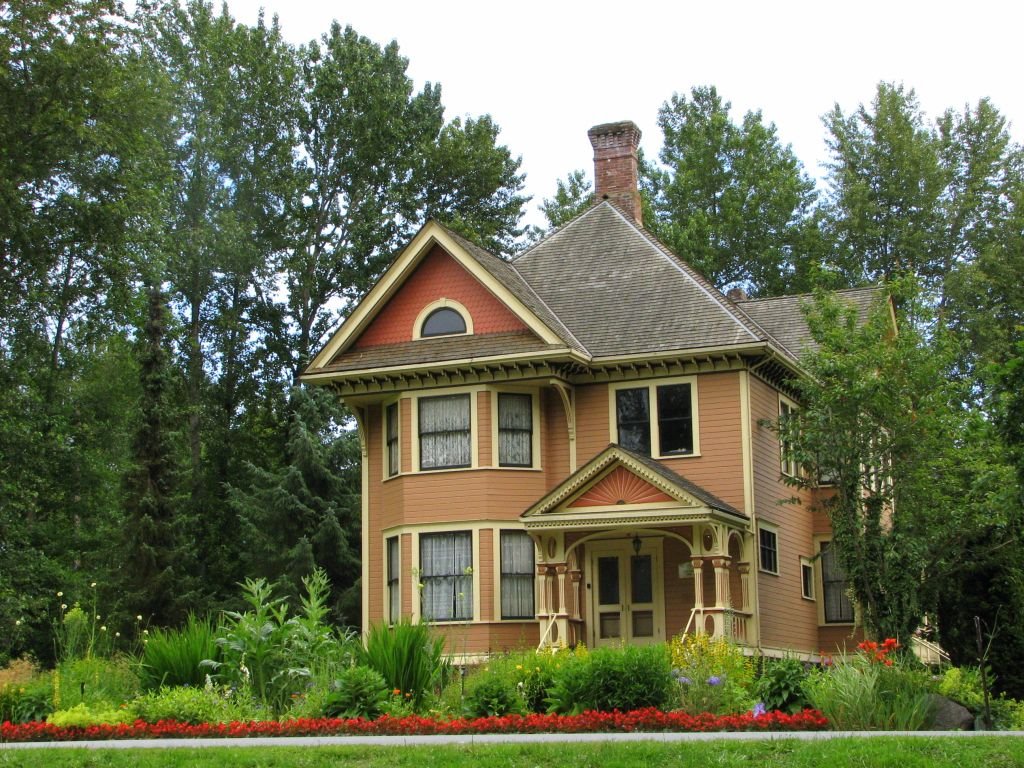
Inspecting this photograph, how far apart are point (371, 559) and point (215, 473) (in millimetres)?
18730

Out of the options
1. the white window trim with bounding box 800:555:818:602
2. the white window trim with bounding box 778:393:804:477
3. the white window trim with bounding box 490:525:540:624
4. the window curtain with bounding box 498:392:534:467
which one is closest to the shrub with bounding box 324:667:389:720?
the white window trim with bounding box 490:525:540:624

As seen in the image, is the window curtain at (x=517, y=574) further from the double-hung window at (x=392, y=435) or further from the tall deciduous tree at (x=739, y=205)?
the tall deciduous tree at (x=739, y=205)

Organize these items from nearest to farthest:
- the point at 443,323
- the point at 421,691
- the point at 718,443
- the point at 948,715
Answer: the point at 948,715
the point at 421,691
the point at 718,443
the point at 443,323

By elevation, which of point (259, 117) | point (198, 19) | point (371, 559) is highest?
point (198, 19)

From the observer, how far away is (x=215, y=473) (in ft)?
149

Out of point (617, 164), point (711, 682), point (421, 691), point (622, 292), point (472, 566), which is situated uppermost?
point (617, 164)

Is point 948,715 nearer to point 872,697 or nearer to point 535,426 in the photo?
point 872,697

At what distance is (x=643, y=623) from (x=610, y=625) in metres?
0.66

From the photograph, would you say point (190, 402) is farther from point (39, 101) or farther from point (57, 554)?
point (39, 101)

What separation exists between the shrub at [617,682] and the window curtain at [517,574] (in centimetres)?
1016

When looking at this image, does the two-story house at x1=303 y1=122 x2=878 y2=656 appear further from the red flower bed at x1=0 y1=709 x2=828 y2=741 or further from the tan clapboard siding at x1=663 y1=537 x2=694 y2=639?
the red flower bed at x1=0 y1=709 x2=828 y2=741

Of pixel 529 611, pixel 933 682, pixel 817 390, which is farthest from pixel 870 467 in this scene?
pixel 933 682

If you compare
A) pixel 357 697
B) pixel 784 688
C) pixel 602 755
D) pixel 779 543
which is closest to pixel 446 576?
pixel 779 543

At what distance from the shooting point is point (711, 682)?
51.0 feet
